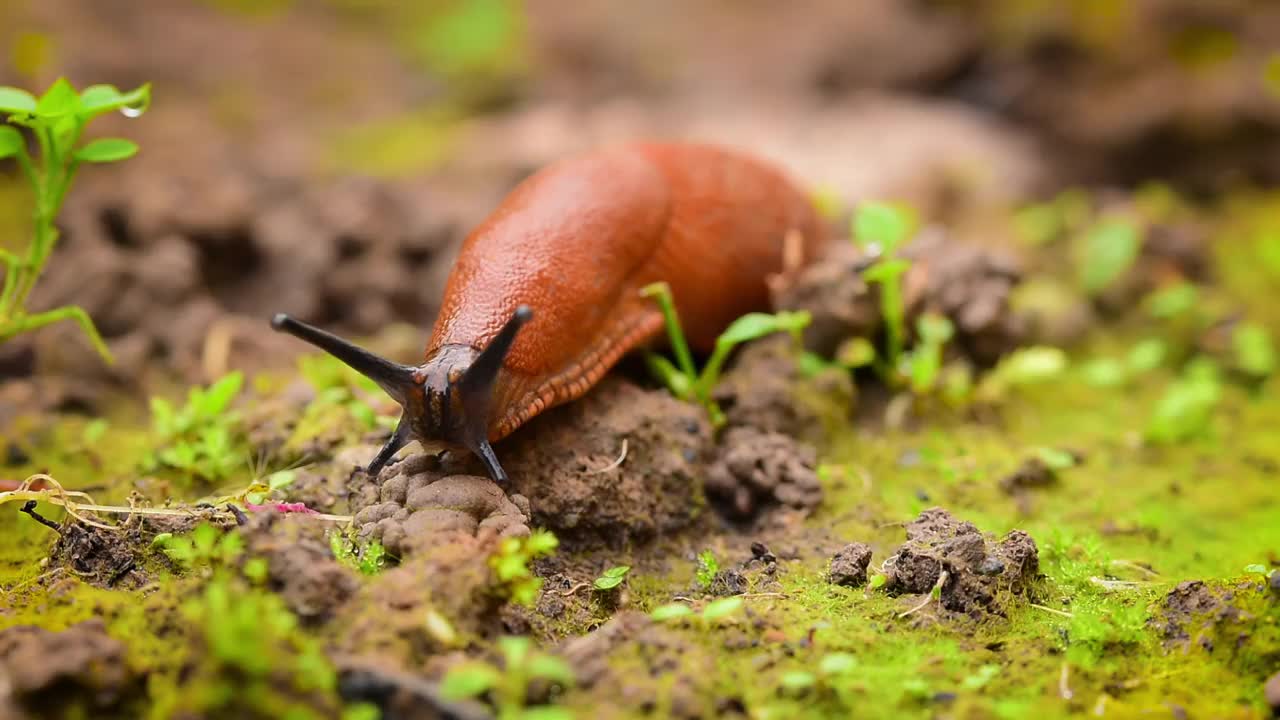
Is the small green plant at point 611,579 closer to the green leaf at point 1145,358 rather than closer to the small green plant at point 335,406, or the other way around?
the small green plant at point 335,406

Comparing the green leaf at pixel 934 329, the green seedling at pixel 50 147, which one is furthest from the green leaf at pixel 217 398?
the green leaf at pixel 934 329

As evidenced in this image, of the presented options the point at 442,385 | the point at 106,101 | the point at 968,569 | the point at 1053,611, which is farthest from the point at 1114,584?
the point at 106,101

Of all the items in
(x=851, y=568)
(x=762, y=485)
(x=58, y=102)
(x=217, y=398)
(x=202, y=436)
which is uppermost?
(x=58, y=102)

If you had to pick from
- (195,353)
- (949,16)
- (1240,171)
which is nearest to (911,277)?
(195,353)

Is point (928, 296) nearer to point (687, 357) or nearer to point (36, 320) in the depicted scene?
point (687, 357)

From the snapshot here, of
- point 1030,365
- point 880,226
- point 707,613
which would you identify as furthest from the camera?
point 1030,365

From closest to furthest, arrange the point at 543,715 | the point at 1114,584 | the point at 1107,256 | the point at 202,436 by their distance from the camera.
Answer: the point at 543,715 < the point at 1114,584 < the point at 202,436 < the point at 1107,256
